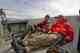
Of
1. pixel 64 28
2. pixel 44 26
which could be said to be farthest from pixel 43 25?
pixel 64 28

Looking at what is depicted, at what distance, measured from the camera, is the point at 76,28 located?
5.46ft

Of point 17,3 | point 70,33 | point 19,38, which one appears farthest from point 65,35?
point 17,3

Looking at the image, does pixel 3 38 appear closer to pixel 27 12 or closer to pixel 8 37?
pixel 8 37

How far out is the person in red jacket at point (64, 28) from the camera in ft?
5.40

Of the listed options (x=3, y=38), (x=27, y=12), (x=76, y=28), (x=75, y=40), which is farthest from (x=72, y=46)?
(x=3, y=38)

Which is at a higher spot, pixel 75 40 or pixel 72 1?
pixel 72 1

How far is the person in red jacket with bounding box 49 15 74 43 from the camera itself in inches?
64.8

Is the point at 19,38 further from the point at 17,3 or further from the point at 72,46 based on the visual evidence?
the point at 72,46

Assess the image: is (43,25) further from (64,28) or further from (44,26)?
(64,28)

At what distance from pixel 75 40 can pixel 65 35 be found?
0.36 ft

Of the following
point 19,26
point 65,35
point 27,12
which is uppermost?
point 27,12

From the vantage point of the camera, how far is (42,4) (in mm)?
1638

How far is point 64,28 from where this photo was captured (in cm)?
166

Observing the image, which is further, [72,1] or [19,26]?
[72,1]
